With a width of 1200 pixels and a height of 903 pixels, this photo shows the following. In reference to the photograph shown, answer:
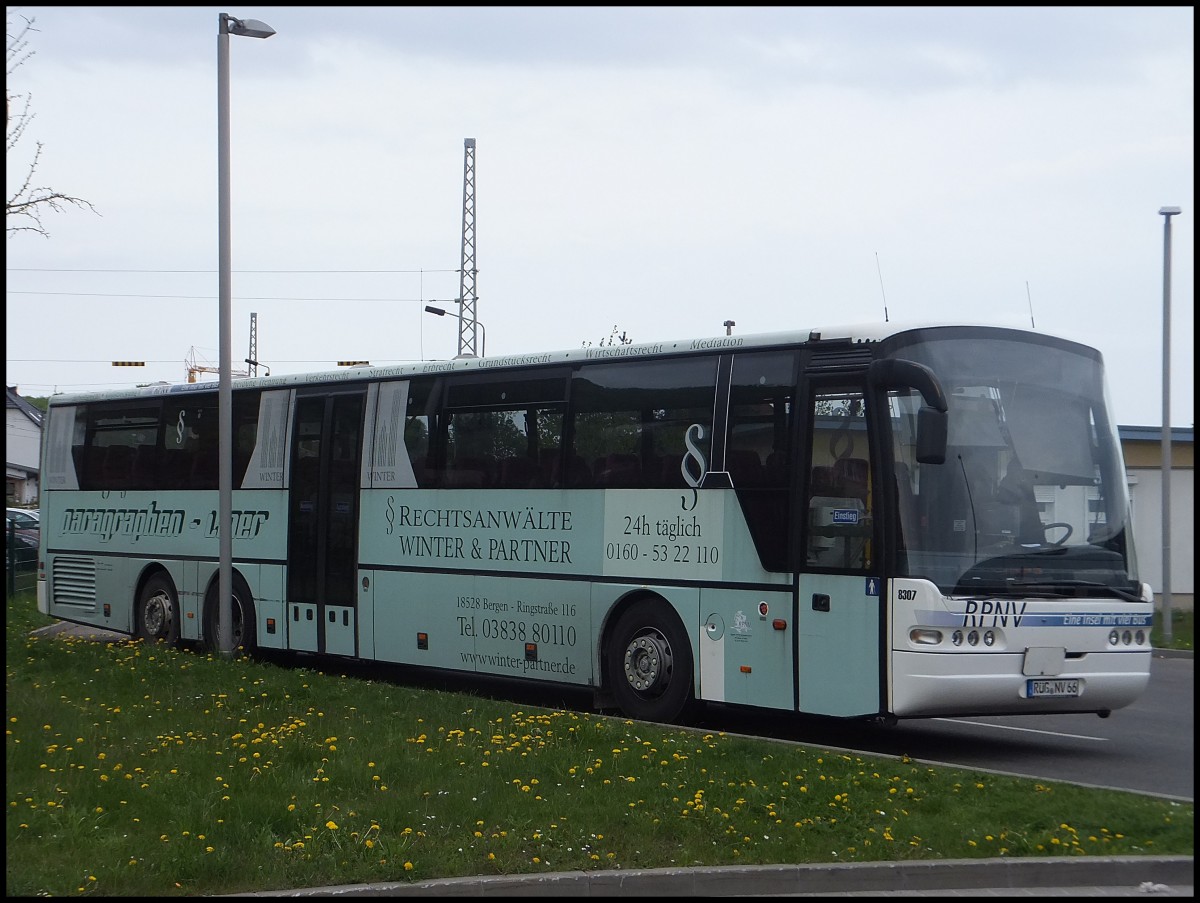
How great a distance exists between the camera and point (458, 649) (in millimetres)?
15047

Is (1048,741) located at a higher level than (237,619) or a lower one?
lower

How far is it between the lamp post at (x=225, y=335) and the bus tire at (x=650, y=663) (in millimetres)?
5535

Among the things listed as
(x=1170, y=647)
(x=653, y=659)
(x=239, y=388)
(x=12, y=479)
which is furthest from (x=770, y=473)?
(x=12, y=479)

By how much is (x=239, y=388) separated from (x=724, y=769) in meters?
10.7

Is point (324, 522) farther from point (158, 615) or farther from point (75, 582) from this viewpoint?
point (75, 582)

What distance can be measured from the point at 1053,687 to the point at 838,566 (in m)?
1.82

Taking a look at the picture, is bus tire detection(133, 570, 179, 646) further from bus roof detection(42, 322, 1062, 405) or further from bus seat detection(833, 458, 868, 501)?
bus seat detection(833, 458, 868, 501)

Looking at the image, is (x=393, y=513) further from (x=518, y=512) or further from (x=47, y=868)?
(x=47, y=868)

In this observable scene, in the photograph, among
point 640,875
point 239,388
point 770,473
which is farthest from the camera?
point 239,388

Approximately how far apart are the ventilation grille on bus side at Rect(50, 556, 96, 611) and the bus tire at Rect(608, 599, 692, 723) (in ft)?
31.9

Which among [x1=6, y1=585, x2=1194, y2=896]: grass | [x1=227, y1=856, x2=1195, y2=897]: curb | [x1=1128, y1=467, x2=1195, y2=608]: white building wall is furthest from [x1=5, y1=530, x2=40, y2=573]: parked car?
[x1=227, y1=856, x2=1195, y2=897]: curb

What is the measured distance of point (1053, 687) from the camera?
36.3 feet

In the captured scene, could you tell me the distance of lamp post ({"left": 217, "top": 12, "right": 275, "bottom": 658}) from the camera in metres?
17.0

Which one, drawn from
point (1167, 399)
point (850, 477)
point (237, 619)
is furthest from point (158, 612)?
point (1167, 399)
